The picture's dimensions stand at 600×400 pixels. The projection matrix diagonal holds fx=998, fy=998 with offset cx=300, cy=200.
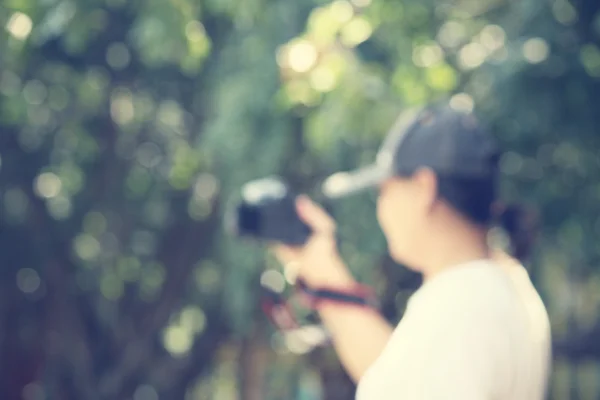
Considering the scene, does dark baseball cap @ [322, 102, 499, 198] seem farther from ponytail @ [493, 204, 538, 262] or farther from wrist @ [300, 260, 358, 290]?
wrist @ [300, 260, 358, 290]

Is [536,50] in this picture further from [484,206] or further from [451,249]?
[451,249]

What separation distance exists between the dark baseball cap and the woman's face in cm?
2

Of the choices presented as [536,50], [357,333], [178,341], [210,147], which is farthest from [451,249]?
[178,341]

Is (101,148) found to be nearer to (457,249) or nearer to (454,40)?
(454,40)

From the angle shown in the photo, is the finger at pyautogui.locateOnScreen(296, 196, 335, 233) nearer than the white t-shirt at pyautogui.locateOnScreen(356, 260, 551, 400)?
No

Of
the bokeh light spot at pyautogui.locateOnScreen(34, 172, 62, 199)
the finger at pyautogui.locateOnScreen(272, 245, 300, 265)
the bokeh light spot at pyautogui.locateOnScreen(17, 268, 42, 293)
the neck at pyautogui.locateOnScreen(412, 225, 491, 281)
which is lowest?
the bokeh light spot at pyautogui.locateOnScreen(17, 268, 42, 293)

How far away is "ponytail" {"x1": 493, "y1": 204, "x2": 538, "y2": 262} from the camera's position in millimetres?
2258

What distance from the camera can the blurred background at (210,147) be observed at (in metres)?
5.42

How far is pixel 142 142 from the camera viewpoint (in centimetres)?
900

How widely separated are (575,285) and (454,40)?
1112cm

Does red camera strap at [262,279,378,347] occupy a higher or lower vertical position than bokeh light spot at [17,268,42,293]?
higher

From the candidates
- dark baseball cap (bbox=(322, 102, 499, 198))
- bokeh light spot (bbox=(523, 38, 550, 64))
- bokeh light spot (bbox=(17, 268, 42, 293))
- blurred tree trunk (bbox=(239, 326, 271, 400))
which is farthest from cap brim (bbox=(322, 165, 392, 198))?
bokeh light spot (bbox=(17, 268, 42, 293))

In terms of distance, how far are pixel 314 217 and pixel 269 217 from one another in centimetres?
13

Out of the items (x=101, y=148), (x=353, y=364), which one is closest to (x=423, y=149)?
(x=353, y=364)
